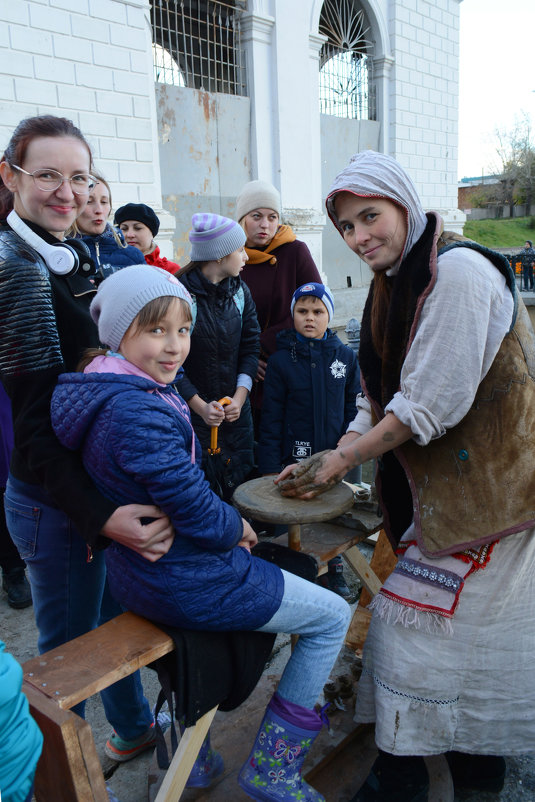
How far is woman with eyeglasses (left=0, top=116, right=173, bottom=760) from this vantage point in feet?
5.14

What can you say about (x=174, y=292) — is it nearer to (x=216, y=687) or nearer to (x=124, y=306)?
(x=124, y=306)

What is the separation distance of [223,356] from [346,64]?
880 centimetres

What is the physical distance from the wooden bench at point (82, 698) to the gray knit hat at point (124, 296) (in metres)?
0.79

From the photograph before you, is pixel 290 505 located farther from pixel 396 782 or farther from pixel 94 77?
pixel 94 77

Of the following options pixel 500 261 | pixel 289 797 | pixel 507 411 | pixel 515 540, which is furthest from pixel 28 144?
pixel 289 797

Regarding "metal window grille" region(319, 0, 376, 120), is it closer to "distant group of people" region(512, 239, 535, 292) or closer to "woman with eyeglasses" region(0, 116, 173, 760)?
"woman with eyeglasses" region(0, 116, 173, 760)

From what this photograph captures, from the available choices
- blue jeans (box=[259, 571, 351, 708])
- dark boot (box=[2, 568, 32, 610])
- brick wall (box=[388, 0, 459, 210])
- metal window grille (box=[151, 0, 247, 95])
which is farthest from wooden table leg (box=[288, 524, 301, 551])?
brick wall (box=[388, 0, 459, 210])

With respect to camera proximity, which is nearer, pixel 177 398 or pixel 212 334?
pixel 177 398

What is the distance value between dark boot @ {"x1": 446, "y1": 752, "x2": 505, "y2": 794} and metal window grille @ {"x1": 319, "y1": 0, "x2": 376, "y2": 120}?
9.60m

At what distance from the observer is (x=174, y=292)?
163 centimetres

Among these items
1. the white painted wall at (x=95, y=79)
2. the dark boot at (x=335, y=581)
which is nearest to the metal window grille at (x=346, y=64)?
the white painted wall at (x=95, y=79)

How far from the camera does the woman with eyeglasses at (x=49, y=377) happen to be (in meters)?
1.57

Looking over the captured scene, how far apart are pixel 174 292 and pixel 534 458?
45.9 inches

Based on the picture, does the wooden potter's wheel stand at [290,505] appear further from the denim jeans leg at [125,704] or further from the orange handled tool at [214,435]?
the orange handled tool at [214,435]
